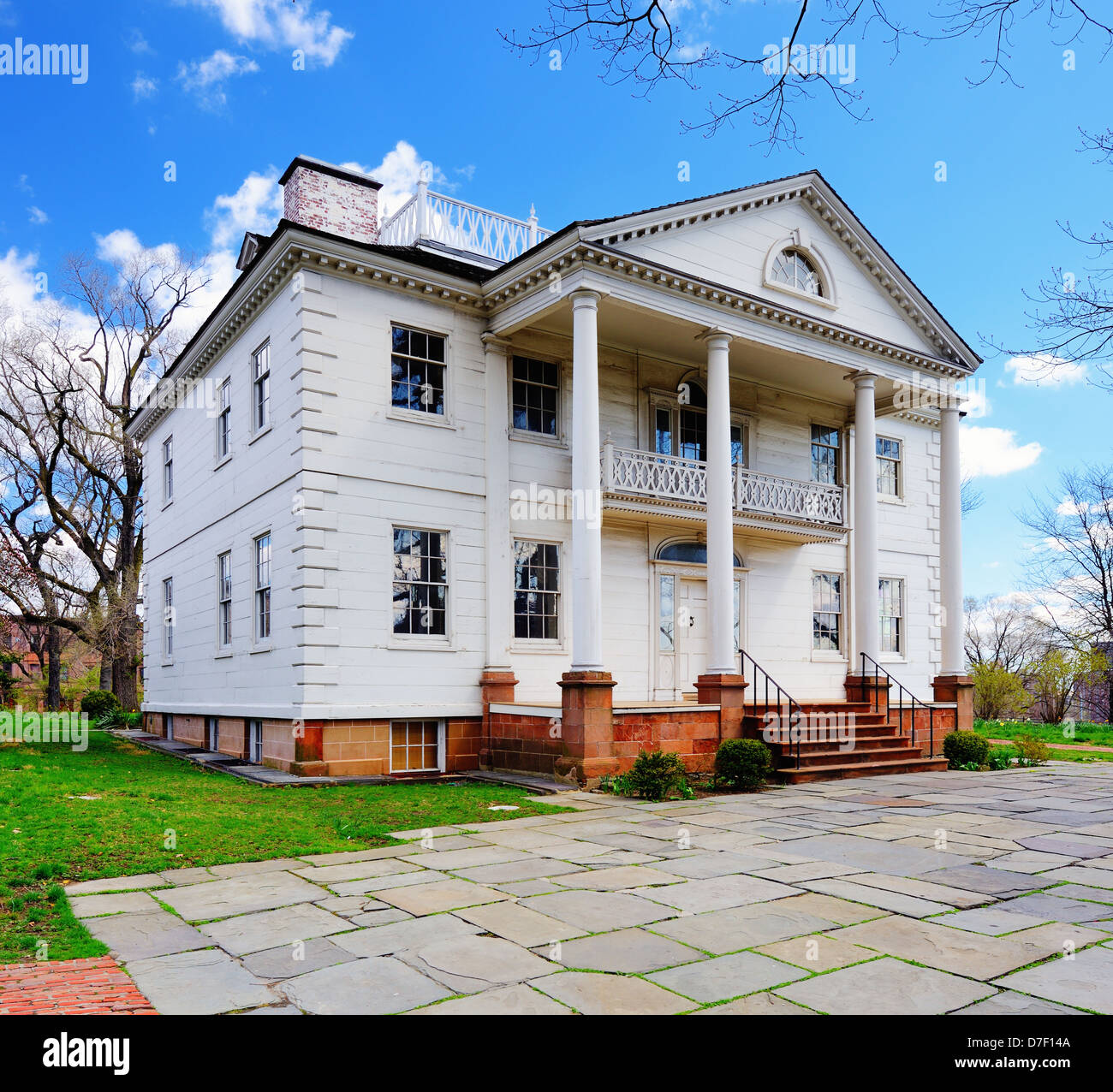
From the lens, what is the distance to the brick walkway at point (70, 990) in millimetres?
4602

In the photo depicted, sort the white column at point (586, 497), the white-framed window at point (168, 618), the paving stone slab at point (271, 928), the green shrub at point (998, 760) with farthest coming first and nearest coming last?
the white-framed window at point (168, 618)
the green shrub at point (998, 760)
the white column at point (586, 497)
the paving stone slab at point (271, 928)

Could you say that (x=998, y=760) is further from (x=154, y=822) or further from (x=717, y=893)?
(x=154, y=822)

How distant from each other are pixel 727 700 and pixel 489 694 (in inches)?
154

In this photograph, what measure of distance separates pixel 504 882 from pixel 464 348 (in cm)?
1092

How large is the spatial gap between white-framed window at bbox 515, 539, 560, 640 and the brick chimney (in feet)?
23.0

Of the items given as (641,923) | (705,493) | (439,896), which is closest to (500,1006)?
(641,923)

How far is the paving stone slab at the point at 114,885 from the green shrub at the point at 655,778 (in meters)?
6.54

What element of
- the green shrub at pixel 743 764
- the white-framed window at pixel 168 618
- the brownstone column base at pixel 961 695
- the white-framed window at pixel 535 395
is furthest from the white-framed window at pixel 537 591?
the white-framed window at pixel 168 618

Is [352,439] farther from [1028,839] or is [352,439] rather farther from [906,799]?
[1028,839]

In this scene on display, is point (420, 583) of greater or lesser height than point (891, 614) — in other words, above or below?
above

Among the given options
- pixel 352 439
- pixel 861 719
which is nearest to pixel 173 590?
pixel 352 439

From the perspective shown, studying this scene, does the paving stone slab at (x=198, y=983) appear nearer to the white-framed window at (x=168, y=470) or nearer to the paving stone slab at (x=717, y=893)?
the paving stone slab at (x=717, y=893)

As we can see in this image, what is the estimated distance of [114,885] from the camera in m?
7.54
